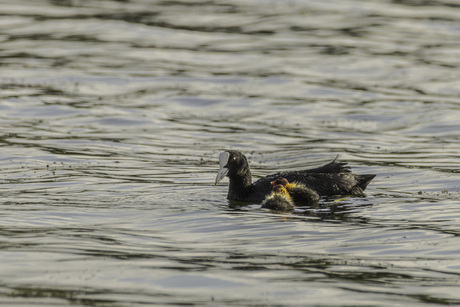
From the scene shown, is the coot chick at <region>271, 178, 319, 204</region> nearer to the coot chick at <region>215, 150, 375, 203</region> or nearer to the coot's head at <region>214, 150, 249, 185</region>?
the coot chick at <region>215, 150, 375, 203</region>

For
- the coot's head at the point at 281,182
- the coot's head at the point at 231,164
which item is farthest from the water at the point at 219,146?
the coot's head at the point at 281,182

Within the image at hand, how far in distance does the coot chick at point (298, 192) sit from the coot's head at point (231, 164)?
94 centimetres

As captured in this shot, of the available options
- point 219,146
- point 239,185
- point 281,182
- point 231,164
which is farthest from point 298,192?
point 219,146

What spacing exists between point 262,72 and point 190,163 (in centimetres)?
1378

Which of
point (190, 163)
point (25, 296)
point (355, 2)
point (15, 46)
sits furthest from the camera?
point (355, 2)

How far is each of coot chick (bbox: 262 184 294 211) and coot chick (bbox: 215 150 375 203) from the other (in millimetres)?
916

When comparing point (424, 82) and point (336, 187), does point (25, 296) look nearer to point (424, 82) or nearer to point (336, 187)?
point (336, 187)

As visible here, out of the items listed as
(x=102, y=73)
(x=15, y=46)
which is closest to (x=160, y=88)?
(x=102, y=73)

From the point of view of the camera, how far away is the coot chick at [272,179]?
44.4 feet

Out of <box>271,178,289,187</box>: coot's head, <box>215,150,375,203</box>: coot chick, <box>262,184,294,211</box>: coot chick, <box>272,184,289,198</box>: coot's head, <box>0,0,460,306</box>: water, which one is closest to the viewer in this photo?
<box>0,0,460,306</box>: water

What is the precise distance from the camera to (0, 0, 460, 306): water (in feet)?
26.9

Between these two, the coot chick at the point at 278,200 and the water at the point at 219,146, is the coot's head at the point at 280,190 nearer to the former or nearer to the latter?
the coot chick at the point at 278,200

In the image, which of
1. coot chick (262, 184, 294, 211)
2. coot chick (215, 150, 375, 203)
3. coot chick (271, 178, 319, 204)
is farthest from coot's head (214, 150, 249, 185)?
coot chick (262, 184, 294, 211)

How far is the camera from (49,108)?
24.2m
